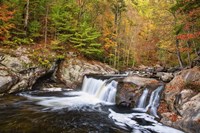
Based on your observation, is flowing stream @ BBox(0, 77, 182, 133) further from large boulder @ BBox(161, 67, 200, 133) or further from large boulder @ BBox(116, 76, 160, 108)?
large boulder @ BBox(161, 67, 200, 133)

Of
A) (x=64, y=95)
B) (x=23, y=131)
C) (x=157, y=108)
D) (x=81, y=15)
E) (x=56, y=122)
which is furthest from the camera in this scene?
(x=81, y=15)

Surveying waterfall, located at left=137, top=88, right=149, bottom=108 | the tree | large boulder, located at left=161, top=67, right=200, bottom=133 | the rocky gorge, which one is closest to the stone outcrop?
the rocky gorge

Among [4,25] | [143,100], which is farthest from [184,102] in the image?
[4,25]

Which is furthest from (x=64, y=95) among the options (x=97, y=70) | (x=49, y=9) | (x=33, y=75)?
(x=49, y=9)

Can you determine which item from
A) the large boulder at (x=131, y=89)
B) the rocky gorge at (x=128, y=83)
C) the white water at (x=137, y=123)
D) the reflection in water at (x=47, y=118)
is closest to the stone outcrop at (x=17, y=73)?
the rocky gorge at (x=128, y=83)

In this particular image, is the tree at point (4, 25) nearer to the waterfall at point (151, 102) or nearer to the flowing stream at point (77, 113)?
the flowing stream at point (77, 113)

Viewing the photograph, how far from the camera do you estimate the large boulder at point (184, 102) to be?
24.5ft

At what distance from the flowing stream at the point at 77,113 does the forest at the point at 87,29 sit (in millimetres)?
3866

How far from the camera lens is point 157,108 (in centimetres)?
1010

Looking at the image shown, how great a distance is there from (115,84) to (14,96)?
6.60m

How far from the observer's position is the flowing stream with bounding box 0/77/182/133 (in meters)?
7.54

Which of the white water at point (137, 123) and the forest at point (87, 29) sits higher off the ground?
the forest at point (87, 29)

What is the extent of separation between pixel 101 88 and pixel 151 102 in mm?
4335

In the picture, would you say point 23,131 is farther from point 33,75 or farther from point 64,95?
point 33,75
